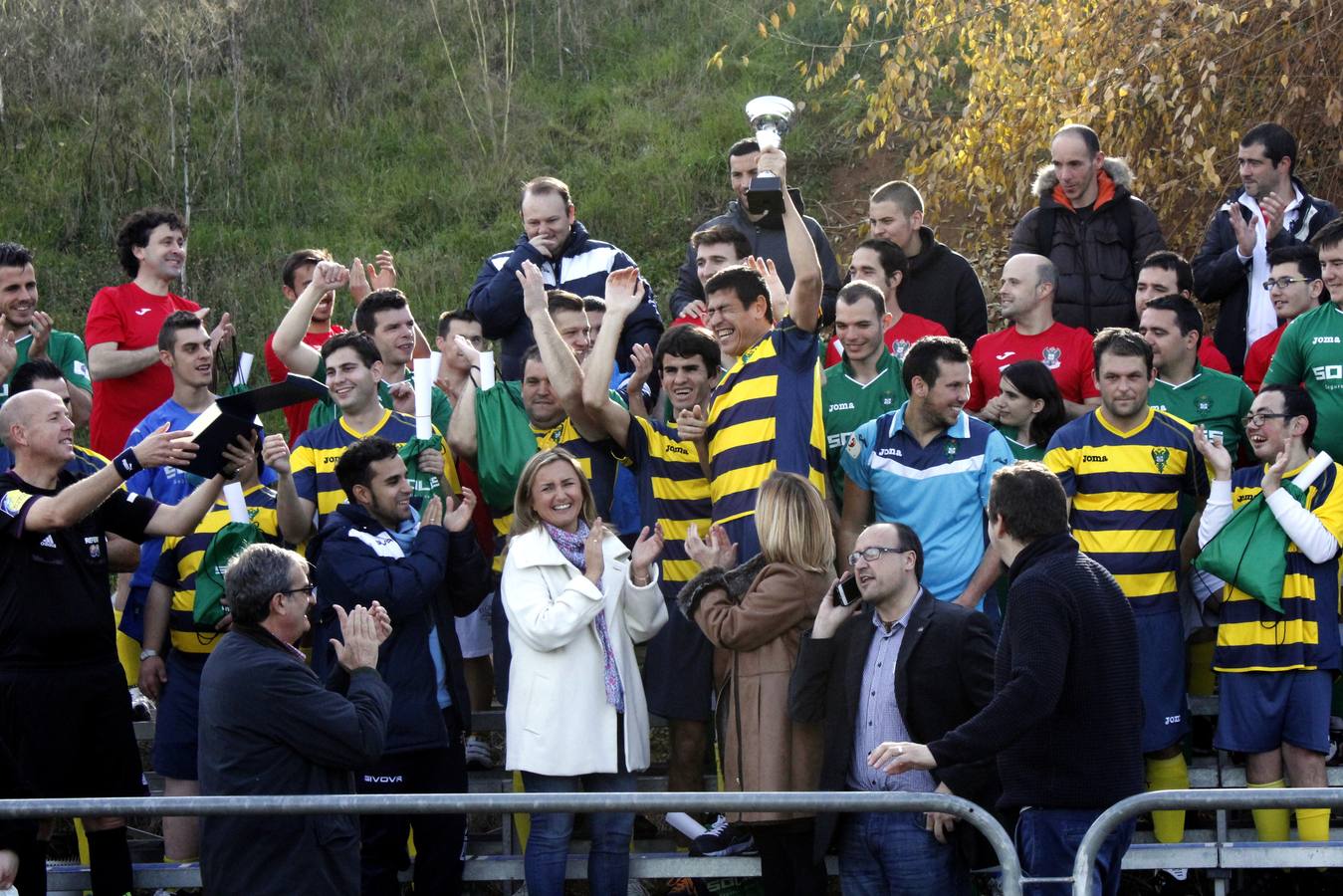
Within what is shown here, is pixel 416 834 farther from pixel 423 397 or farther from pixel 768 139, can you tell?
pixel 768 139

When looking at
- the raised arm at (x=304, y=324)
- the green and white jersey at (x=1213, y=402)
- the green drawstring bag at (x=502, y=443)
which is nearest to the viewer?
the green and white jersey at (x=1213, y=402)

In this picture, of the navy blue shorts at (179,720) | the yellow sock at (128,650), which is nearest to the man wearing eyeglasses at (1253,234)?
the navy blue shorts at (179,720)

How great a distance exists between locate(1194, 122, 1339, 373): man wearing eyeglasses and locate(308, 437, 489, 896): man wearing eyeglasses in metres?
3.95

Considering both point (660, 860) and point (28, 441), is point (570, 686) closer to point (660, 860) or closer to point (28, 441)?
A: point (660, 860)

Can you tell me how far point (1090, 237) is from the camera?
850 cm

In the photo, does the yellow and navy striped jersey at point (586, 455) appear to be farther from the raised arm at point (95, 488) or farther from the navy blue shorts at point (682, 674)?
the raised arm at point (95, 488)

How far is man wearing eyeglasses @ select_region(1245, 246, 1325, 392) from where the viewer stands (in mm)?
7727

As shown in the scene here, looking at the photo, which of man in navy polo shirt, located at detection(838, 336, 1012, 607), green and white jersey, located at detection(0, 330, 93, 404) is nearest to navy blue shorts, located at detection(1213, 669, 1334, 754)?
man in navy polo shirt, located at detection(838, 336, 1012, 607)

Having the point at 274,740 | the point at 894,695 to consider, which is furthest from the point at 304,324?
the point at 894,695

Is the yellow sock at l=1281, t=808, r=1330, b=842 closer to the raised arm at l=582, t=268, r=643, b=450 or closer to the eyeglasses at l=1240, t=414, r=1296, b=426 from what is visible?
the eyeglasses at l=1240, t=414, r=1296, b=426

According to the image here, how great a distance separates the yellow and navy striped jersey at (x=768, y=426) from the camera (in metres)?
6.83

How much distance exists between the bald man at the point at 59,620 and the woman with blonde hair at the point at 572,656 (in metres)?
1.40

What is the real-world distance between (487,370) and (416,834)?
2.08m

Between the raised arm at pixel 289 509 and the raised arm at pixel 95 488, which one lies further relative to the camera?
the raised arm at pixel 289 509
